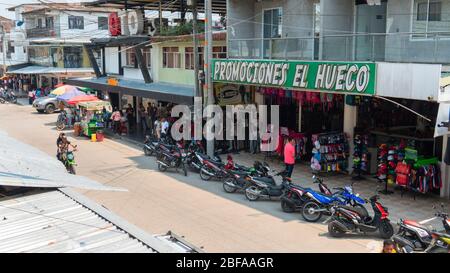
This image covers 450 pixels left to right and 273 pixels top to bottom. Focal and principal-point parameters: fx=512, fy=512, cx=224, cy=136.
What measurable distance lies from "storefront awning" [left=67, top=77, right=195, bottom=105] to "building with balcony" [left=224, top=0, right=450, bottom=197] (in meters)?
2.46

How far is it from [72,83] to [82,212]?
2668 centimetres

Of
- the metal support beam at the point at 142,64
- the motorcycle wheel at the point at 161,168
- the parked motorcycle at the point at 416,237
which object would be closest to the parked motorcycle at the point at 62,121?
the metal support beam at the point at 142,64

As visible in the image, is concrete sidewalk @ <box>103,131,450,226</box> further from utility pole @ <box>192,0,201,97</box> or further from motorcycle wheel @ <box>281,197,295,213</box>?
utility pole @ <box>192,0,201,97</box>

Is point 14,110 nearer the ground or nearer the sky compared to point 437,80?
nearer the ground

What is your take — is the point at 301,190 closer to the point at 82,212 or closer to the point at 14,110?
the point at 82,212

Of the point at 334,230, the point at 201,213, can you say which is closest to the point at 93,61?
the point at 201,213

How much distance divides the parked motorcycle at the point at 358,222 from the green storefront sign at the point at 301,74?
3.24m

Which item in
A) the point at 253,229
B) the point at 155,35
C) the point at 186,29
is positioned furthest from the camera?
the point at 155,35

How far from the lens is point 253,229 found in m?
12.0

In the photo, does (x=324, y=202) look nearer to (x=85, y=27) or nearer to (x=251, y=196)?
(x=251, y=196)

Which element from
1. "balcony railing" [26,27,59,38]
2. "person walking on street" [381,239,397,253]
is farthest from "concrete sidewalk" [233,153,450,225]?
"balcony railing" [26,27,59,38]

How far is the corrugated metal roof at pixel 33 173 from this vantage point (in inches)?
300
